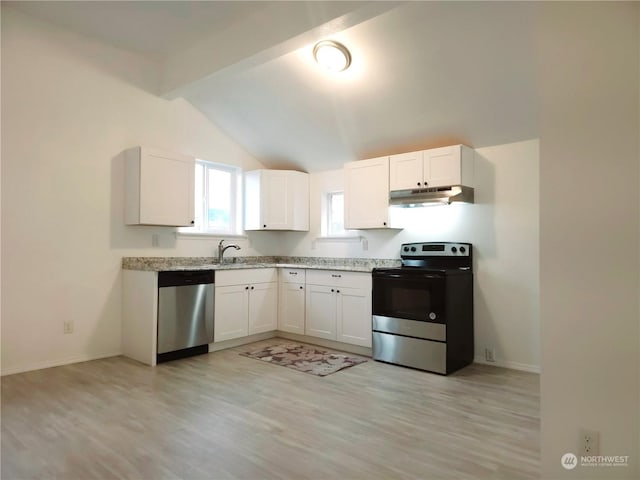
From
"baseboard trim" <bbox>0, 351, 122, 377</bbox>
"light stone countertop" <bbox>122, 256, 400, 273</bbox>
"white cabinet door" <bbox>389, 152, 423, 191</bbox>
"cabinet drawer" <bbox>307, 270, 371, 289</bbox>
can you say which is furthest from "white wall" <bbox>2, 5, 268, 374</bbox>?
"white cabinet door" <bbox>389, 152, 423, 191</bbox>

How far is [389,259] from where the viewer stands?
15.4ft

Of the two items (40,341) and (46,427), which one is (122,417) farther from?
(40,341)

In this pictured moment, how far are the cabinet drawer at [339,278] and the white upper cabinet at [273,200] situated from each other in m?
0.92

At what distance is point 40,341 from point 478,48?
440cm

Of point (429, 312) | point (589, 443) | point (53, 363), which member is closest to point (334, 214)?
point (429, 312)

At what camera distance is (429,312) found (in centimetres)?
369

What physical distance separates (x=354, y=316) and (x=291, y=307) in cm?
90

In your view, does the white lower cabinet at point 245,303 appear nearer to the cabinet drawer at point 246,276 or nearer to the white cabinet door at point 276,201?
the cabinet drawer at point 246,276

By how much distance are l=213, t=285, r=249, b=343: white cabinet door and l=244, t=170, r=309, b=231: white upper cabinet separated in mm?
1036

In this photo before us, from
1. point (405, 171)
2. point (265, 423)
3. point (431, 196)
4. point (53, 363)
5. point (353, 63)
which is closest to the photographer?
point (265, 423)

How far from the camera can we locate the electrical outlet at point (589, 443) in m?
1.57

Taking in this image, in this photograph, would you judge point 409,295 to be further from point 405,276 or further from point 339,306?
point 339,306

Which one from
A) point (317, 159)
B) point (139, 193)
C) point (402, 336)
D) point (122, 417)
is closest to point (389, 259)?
point (402, 336)

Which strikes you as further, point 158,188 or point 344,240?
point 344,240
